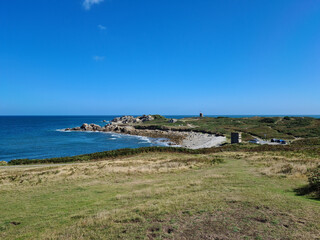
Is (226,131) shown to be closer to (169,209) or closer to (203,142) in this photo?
(203,142)

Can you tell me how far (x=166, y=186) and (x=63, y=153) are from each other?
4837cm

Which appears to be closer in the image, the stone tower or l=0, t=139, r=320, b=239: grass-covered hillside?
l=0, t=139, r=320, b=239: grass-covered hillside

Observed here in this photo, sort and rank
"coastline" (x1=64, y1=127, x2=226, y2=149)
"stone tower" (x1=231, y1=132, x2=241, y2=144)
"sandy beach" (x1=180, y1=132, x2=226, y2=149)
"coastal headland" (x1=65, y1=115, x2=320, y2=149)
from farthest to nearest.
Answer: "coastal headland" (x1=65, y1=115, x2=320, y2=149), "coastline" (x1=64, y1=127, x2=226, y2=149), "sandy beach" (x1=180, y1=132, x2=226, y2=149), "stone tower" (x1=231, y1=132, x2=241, y2=144)

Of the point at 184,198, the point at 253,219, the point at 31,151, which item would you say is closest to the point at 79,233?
the point at 184,198

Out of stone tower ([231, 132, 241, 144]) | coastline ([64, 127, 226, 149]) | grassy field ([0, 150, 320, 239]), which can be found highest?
grassy field ([0, 150, 320, 239])

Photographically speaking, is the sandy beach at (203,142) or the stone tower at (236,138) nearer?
the stone tower at (236,138)

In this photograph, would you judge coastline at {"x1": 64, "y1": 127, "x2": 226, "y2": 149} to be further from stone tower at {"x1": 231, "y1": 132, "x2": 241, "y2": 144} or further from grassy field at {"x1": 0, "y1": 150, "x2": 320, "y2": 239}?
grassy field at {"x1": 0, "y1": 150, "x2": 320, "y2": 239}

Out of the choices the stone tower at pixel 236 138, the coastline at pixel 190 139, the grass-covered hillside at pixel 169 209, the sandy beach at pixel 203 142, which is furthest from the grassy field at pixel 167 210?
the coastline at pixel 190 139

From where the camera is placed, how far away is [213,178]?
18438mm

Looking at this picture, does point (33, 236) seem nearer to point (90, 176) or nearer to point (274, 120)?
point (90, 176)

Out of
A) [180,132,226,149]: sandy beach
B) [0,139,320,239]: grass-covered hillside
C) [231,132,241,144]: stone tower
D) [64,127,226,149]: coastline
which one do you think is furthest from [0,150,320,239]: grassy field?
[64,127,226,149]: coastline

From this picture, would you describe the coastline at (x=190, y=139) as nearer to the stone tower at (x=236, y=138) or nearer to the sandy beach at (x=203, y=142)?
the sandy beach at (x=203, y=142)

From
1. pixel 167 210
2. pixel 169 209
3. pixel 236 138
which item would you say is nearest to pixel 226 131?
pixel 236 138

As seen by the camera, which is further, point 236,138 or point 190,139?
point 190,139
